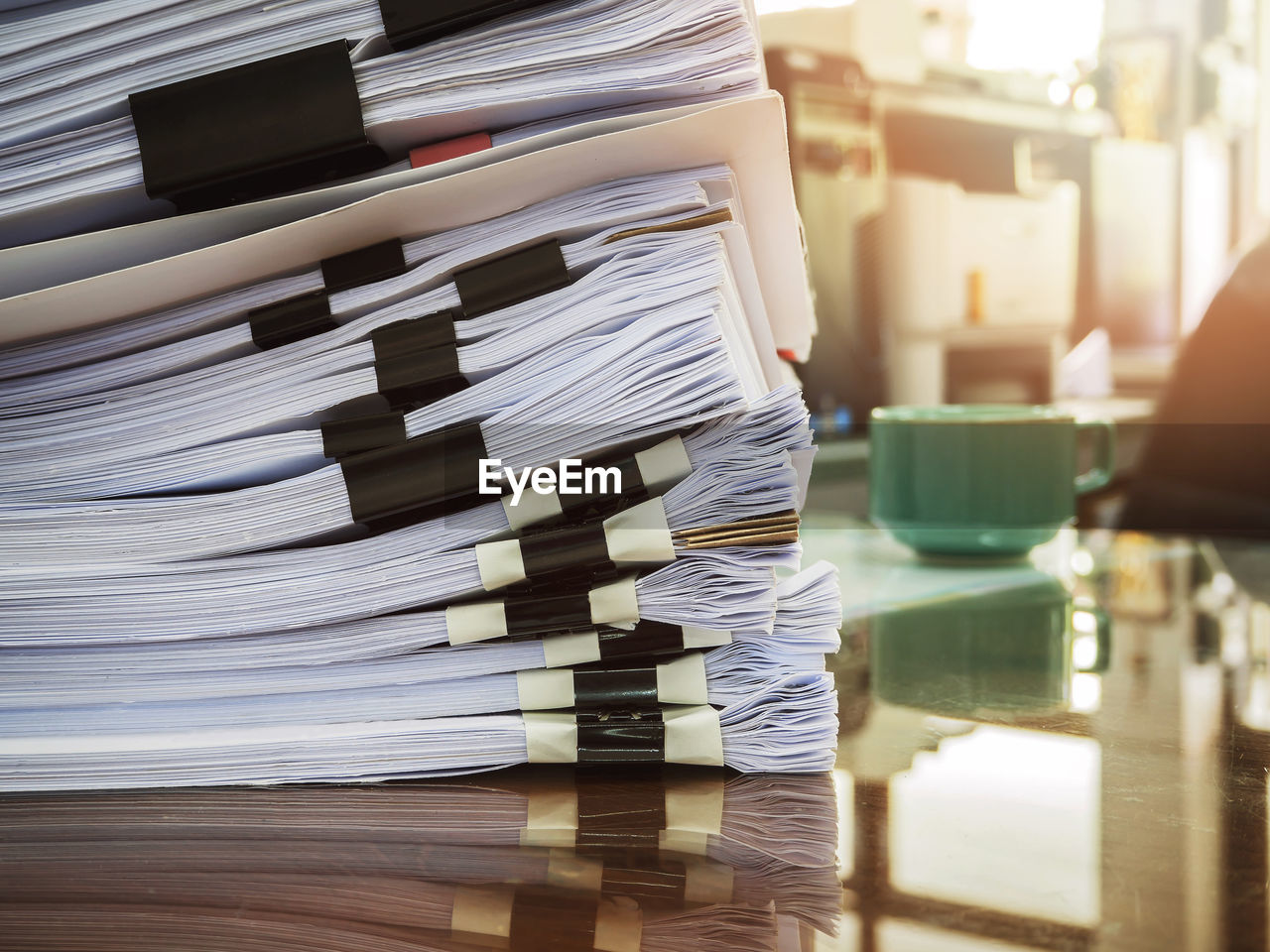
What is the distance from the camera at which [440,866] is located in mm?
310

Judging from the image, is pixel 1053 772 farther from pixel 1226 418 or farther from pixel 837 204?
pixel 837 204

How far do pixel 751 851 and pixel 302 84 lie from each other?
33cm

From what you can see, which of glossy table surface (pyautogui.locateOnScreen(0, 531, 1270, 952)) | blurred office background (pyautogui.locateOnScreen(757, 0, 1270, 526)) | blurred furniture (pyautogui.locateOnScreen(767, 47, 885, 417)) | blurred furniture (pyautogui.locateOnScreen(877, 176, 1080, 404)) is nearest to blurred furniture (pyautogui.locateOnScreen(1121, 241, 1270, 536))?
blurred office background (pyautogui.locateOnScreen(757, 0, 1270, 526))

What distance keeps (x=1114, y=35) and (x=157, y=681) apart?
8.72ft

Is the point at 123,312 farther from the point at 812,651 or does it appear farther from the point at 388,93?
the point at 812,651

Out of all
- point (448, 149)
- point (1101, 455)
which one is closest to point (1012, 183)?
point (1101, 455)

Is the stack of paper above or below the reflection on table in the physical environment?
above

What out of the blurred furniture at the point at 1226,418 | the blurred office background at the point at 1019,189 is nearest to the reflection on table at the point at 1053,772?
the blurred furniture at the point at 1226,418

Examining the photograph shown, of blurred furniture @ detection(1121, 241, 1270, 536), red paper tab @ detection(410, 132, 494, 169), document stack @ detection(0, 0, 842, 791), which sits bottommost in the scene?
blurred furniture @ detection(1121, 241, 1270, 536)

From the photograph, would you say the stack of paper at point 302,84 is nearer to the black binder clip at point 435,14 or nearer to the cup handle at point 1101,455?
the black binder clip at point 435,14

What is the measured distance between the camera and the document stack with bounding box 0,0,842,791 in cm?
38

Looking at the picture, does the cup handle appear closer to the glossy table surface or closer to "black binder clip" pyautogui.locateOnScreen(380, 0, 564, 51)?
the glossy table surface

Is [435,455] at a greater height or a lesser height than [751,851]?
greater

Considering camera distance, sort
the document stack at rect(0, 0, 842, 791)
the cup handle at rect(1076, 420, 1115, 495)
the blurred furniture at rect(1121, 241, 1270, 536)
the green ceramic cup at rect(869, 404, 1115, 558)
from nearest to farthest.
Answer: the document stack at rect(0, 0, 842, 791), the green ceramic cup at rect(869, 404, 1115, 558), the cup handle at rect(1076, 420, 1115, 495), the blurred furniture at rect(1121, 241, 1270, 536)
